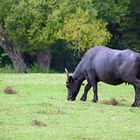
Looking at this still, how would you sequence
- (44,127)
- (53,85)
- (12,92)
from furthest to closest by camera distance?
(53,85) → (12,92) → (44,127)

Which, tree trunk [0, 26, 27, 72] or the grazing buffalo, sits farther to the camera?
tree trunk [0, 26, 27, 72]

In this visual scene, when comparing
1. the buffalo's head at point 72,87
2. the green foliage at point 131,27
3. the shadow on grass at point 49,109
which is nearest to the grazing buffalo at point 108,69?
the buffalo's head at point 72,87

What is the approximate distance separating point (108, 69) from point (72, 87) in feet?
6.86

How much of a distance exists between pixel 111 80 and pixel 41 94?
14.2ft

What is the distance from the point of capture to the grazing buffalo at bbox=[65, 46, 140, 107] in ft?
65.3

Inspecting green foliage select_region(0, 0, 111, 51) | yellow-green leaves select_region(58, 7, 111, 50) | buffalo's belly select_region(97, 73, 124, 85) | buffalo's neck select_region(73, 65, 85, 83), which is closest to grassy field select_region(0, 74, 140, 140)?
buffalo's belly select_region(97, 73, 124, 85)

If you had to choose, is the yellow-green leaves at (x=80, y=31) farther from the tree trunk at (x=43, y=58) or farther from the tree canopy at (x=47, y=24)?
the tree trunk at (x=43, y=58)

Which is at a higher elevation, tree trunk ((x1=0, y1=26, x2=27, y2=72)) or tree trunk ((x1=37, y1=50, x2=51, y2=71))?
tree trunk ((x1=0, y1=26, x2=27, y2=72))

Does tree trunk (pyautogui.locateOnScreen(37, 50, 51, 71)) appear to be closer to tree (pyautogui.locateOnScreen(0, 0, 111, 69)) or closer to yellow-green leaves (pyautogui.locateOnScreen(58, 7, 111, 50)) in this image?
tree (pyautogui.locateOnScreen(0, 0, 111, 69))

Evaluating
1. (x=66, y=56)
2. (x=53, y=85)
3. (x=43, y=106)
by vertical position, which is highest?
(x=43, y=106)

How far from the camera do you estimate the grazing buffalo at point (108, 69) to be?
19.9 metres

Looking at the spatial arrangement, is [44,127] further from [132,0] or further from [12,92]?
[132,0]

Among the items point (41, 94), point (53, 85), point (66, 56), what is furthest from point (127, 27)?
point (41, 94)

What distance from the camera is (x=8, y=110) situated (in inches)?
666
